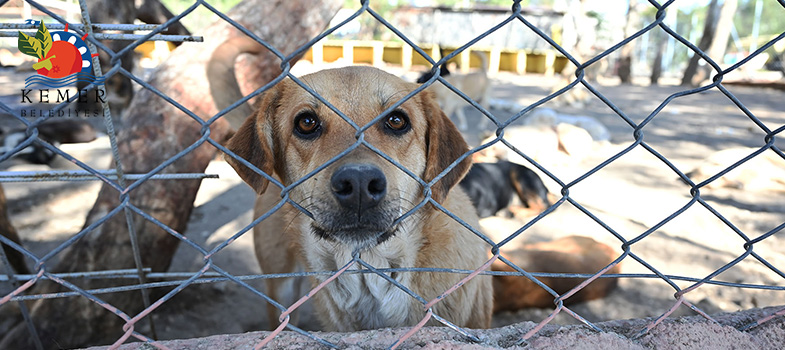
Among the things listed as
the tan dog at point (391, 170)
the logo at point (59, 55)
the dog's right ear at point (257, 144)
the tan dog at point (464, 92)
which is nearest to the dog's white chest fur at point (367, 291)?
the tan dog at point (391, 170)

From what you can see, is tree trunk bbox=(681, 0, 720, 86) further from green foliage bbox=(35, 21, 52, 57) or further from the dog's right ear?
green foliage bbox=(35, 21, 52, 57)

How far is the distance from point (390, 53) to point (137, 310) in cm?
2284

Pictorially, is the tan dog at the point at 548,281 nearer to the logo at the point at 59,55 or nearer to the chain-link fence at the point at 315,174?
the chain-link fence at the point at 315,174

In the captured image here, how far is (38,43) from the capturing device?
1806mm

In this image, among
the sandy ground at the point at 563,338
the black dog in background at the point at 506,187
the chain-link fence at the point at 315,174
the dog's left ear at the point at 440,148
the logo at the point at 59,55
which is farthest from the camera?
the black dog in background at the point at 506,187

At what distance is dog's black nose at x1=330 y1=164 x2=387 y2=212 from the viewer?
147 centimetres

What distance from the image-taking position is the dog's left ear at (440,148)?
191 centimetres

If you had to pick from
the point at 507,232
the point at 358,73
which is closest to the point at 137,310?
the point at 358,73

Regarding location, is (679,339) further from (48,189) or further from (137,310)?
(48,189)

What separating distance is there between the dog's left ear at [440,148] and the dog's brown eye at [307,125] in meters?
0.52

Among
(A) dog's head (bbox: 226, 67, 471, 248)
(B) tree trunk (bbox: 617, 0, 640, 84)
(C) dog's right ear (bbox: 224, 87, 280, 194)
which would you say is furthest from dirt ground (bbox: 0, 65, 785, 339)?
(B) tree trunk (bbox: 617, 0, 640, 84)

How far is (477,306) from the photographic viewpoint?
2.23 metres

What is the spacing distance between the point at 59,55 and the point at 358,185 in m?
1.46

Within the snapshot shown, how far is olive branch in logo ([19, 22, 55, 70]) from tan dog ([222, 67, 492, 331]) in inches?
31.0
